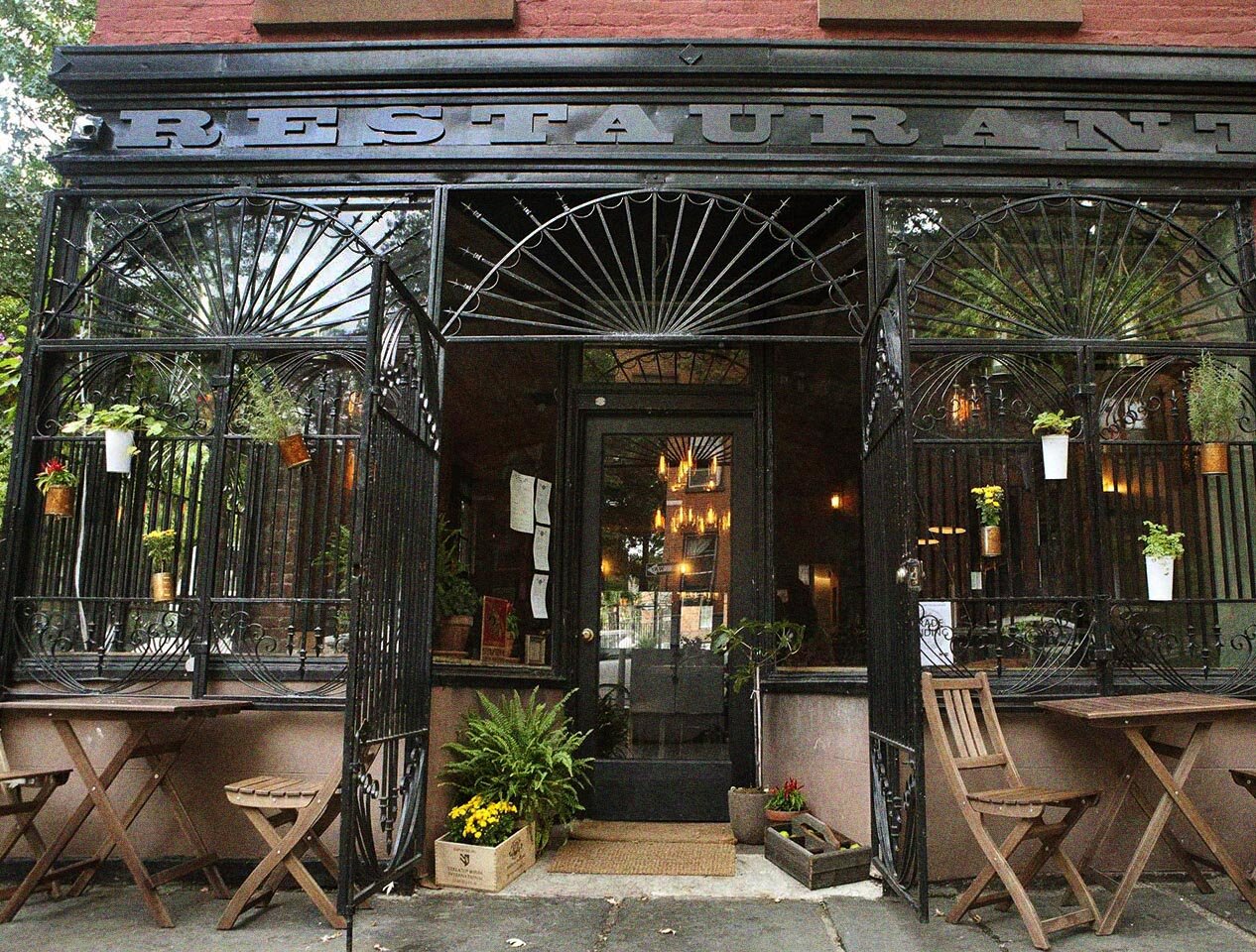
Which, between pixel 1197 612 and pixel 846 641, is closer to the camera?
pixel 1197 612

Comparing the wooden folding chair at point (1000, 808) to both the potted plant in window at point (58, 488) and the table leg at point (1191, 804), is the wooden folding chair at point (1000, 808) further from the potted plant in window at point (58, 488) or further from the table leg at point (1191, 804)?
the potted plant in window at point (58, 488)

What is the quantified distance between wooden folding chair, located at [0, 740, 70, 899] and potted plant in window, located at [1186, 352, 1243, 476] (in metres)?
6.20

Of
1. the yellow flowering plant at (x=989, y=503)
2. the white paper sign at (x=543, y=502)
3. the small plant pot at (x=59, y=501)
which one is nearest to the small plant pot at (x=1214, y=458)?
the yellow flowering plant at (x=989, y=503)

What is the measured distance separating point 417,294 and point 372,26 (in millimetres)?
1807

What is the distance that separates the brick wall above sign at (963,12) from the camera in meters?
5.57

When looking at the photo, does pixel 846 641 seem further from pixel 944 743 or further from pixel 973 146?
pixel 973 146

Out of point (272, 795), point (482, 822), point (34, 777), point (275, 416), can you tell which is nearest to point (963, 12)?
point (275, 416)

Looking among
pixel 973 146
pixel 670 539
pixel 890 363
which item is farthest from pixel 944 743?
pixel 973 146

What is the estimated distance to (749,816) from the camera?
556cm

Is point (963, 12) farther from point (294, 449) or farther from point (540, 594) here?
point (294, 449)

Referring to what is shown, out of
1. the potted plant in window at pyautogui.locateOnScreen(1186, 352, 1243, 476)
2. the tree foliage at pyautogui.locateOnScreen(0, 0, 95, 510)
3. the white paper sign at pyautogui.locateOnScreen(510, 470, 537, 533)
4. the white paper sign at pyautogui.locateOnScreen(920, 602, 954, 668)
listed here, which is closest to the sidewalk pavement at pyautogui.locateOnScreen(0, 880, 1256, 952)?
the white paper sign at pyautogui.locateOnScreen(920, 602, 954, 668)

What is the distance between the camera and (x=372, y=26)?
18.6ft

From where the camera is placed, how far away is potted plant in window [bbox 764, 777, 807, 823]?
18.0 ft

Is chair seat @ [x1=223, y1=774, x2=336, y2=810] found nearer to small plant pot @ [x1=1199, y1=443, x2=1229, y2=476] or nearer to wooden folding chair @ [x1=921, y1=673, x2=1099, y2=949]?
wooden folding chair @ [x1=921, y1=673, x2=1099, y2=949]
